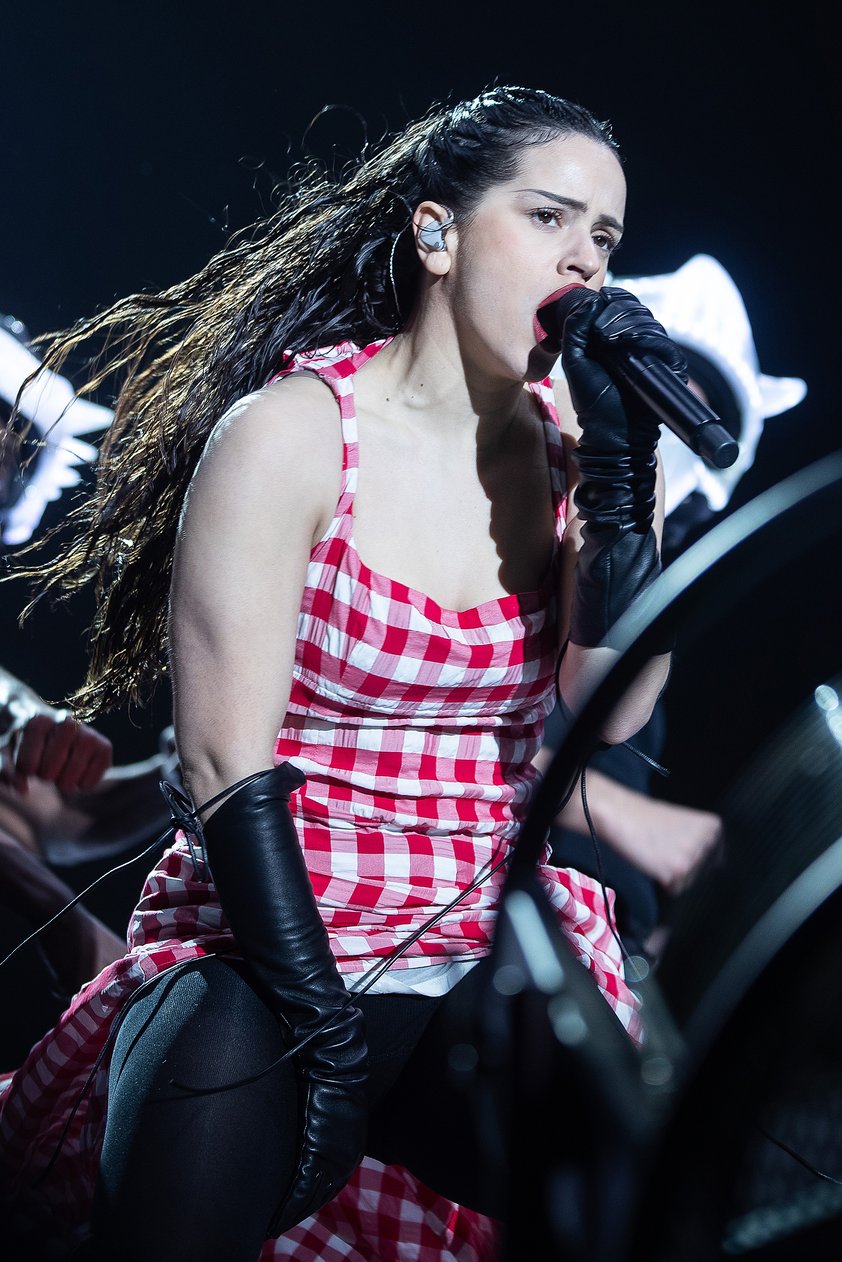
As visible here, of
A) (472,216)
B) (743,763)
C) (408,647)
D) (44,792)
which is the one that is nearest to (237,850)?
(408,647)

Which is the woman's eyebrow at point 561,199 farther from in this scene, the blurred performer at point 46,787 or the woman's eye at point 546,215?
the blurred performer at point 46,787

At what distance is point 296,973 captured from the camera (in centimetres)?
91

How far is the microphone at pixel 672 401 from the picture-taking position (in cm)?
77

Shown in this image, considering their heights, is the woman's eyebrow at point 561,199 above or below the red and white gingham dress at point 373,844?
above

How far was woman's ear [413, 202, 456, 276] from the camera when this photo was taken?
3.71 ft

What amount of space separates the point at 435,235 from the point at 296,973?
75 centimetres

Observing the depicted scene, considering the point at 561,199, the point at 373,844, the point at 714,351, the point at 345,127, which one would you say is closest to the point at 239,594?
the point at 373,844

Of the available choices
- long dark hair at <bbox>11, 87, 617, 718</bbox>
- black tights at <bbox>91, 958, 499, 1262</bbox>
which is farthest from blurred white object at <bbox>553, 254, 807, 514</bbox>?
black tights at <bbox>91, 958, 499, 1262</bbox>

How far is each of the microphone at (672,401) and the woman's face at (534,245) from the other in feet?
0.14

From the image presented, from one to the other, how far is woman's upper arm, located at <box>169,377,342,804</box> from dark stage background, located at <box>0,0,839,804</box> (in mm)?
750

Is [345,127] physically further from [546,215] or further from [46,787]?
[46,787]

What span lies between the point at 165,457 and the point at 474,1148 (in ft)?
2.63

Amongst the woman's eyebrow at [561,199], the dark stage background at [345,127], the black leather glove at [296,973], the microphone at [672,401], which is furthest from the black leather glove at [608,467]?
the dark stage background at [345,127]

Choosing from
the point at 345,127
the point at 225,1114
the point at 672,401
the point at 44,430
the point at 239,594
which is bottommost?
the point at 225,1114
